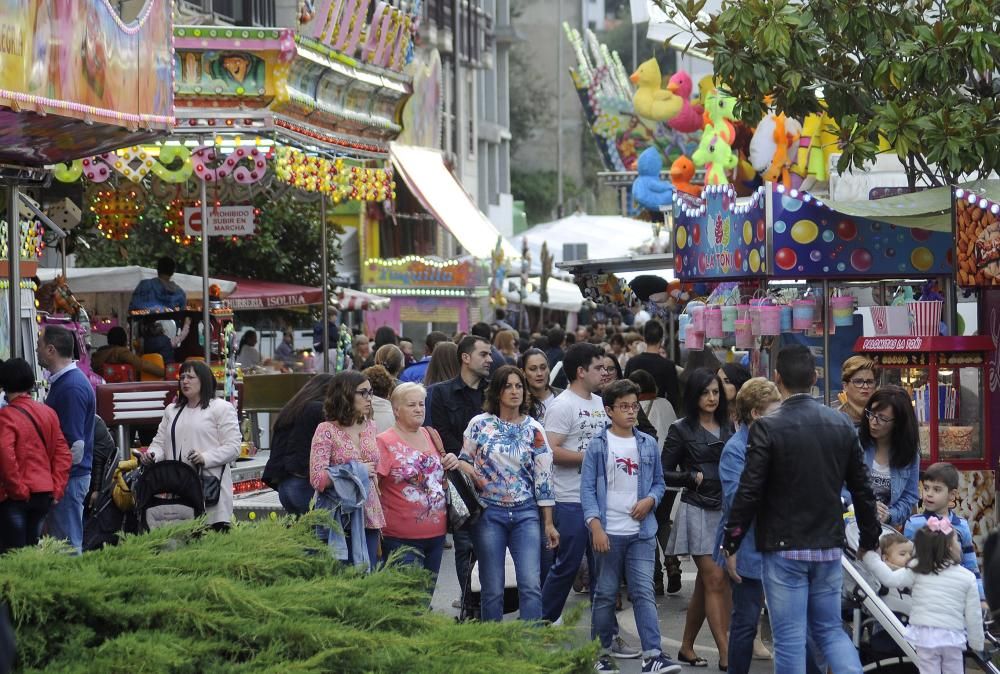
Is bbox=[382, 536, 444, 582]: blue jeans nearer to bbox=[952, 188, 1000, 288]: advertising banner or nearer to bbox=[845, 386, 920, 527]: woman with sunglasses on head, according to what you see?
bbox=[845, 386, 920, 527]: woman with sunglasses on head

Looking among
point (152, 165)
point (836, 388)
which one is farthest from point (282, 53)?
point (836, 388)

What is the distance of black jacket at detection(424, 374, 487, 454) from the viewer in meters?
10.2

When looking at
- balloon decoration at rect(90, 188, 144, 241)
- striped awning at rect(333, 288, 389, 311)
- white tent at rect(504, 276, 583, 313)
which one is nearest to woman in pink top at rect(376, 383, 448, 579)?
balloon decoration at rect(90, 188, 144, 241)

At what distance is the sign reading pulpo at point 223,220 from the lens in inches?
690

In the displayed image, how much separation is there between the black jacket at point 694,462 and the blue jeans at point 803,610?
2.02 m

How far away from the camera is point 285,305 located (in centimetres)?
2428

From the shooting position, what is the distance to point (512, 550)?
30.0 ft

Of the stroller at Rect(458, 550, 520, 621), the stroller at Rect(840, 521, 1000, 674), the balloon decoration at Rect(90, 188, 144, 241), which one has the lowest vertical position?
the stroller at Rect(458, 550, 520, 621)

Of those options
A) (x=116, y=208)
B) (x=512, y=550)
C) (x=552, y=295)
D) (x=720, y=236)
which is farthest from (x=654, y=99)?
(x=512, y=550)

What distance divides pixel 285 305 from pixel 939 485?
1744cm

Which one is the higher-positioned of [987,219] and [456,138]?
[456,138]

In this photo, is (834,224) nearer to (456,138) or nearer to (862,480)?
(862,480)

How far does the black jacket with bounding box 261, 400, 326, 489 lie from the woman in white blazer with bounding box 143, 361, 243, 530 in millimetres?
517

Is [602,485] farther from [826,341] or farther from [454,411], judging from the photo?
[826,341]
